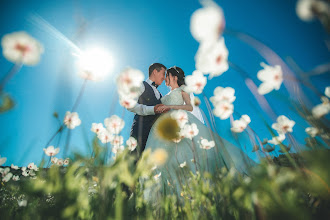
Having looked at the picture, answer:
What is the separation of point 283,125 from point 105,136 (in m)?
1.34

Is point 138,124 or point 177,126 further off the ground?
point 138,124

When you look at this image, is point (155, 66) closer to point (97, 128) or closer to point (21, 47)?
point (97, 128)

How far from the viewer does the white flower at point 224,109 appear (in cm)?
92

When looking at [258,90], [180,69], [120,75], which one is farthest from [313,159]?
[180,69]

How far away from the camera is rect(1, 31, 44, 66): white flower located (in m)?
0.65

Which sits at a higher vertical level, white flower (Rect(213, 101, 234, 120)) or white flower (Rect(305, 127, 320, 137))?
white flower (Rect(213, 101, 234, 120))

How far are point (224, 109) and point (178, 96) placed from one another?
1725mm

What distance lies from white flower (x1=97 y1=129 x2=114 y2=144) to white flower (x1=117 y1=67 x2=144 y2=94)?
1.54 ft

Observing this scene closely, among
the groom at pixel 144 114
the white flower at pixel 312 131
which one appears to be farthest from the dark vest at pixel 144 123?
the white flower at pixel 312 131

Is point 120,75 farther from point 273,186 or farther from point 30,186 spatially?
point 273,186

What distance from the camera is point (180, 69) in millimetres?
3430

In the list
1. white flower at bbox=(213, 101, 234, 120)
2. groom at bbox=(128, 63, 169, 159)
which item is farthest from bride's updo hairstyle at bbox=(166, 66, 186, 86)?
white flower at bbox=(213, 101, 234, 120)

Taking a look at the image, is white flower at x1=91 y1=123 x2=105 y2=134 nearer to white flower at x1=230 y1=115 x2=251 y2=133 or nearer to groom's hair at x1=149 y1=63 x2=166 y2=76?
white flower at x1=230 y1=115 x2=251 y2=133

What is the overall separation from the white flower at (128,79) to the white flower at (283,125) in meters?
1.03
